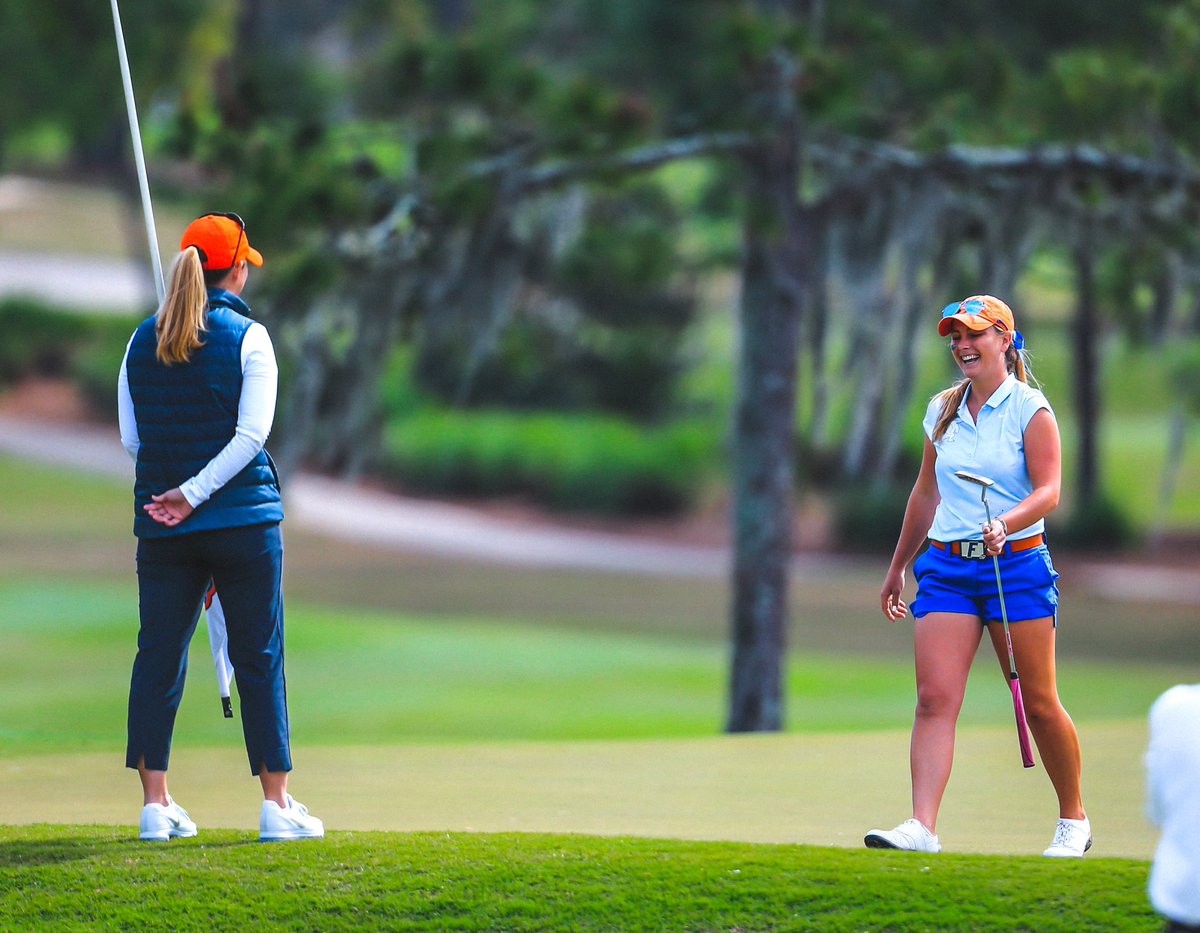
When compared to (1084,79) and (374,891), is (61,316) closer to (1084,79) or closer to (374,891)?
(1084,79)

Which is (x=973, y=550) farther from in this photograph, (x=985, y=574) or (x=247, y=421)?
(x=247, y=421)

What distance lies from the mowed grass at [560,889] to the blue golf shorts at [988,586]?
28.5 inches

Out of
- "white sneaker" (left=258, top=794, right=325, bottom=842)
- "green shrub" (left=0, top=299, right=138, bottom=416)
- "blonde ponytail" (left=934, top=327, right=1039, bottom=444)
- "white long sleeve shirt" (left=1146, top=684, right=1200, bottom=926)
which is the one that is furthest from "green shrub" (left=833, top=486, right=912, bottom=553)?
"white long sleeve shirt" (left=1146, top=684, right=1200, bottom=926)

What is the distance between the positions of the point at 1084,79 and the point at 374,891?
358 inches

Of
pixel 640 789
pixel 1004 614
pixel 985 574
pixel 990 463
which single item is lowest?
pixel 640 789

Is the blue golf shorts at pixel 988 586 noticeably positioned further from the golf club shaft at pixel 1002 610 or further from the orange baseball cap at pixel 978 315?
→ the orange baseball cap at pixel 978 315

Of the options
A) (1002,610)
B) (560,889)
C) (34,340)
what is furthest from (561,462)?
(560,889)

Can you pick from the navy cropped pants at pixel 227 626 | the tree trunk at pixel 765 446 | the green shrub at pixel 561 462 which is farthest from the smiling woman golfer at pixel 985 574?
the green shrub at pixel 561 462

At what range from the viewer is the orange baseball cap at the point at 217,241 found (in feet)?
16.7

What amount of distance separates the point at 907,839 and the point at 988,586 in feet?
2.48

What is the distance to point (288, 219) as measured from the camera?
9.94m

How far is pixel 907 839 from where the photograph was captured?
5062 millimetres

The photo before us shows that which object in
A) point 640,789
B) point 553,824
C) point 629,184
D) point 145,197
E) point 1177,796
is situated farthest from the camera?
point 629,184

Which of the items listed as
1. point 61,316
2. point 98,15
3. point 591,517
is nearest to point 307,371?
point 591,517
